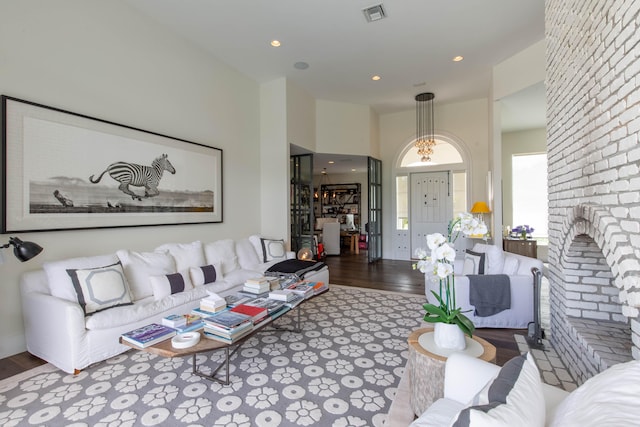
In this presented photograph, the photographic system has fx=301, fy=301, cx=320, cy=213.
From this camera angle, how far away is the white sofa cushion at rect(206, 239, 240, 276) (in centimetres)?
407

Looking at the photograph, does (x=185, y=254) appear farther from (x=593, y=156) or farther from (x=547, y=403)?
(x=593, y=156)

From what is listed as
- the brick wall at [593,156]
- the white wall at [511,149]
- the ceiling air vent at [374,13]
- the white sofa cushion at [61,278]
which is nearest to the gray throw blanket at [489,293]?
the brick wall at [593,156]

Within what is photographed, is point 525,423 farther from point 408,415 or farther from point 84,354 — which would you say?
point 84,354

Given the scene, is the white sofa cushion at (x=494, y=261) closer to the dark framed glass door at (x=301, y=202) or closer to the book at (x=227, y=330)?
the book at (x=227, y=330)

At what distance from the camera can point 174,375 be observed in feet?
7.73

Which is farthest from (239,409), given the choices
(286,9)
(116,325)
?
(286,9)

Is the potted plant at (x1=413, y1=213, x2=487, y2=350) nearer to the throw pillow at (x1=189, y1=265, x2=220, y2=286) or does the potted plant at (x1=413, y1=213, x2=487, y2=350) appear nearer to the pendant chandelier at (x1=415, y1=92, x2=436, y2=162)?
the throw pillow at (x1=189, y1=265, x2=220, y2=286)

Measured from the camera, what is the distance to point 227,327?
210 cm

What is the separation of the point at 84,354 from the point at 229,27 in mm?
3987

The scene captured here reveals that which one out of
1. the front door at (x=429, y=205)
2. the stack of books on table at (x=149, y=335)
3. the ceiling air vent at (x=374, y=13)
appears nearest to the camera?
the stack of books on table at (x=149, y=335)

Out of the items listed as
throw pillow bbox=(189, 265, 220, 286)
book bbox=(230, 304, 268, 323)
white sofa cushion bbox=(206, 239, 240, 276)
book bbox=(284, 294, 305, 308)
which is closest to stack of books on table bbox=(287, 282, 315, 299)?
book bbox=(284, 294, 305, 308)

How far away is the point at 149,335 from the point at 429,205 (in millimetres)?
6718

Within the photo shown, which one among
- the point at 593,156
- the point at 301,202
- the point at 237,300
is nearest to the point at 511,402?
the point at 593,156

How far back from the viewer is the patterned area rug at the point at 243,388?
1.87 metres
